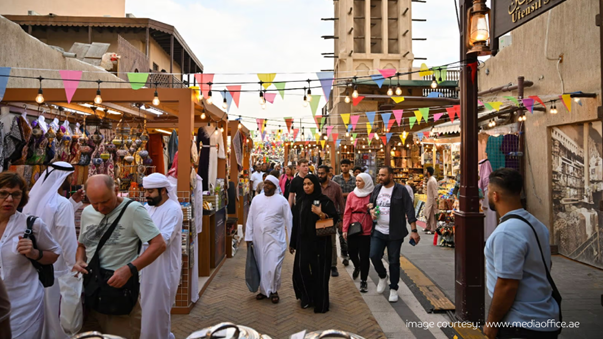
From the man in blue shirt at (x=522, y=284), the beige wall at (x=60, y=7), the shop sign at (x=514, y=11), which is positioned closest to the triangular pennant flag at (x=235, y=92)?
the shop sign at (x=514, y=11)

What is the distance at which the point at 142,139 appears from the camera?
7379mm

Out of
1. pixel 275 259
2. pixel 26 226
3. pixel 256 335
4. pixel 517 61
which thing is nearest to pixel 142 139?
pixel 275 259

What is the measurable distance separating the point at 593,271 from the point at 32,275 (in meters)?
8.23

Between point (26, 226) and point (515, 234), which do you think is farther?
point (26, 226)

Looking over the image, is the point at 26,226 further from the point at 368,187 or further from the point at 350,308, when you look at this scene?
the point at 368,187

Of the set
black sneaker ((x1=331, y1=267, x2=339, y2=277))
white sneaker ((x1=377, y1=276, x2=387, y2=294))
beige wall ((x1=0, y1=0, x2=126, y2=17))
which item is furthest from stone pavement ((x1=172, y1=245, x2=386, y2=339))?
beige wall ((x1=0, y1=0, x2=126, y2=17))

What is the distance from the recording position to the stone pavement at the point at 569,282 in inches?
179

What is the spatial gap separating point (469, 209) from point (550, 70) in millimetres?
5812

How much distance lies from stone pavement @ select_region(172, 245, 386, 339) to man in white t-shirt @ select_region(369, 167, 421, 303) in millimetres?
585

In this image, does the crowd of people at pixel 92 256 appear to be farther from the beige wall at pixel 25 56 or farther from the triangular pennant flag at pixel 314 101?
the triangular pennant flag at pixel 314 101

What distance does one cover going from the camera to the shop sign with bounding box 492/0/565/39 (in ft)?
12.3

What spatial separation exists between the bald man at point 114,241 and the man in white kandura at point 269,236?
2.79m

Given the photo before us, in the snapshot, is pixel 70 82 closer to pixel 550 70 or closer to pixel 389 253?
pixel 389 253

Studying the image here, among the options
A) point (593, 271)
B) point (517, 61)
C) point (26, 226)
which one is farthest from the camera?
point (517, 61)
